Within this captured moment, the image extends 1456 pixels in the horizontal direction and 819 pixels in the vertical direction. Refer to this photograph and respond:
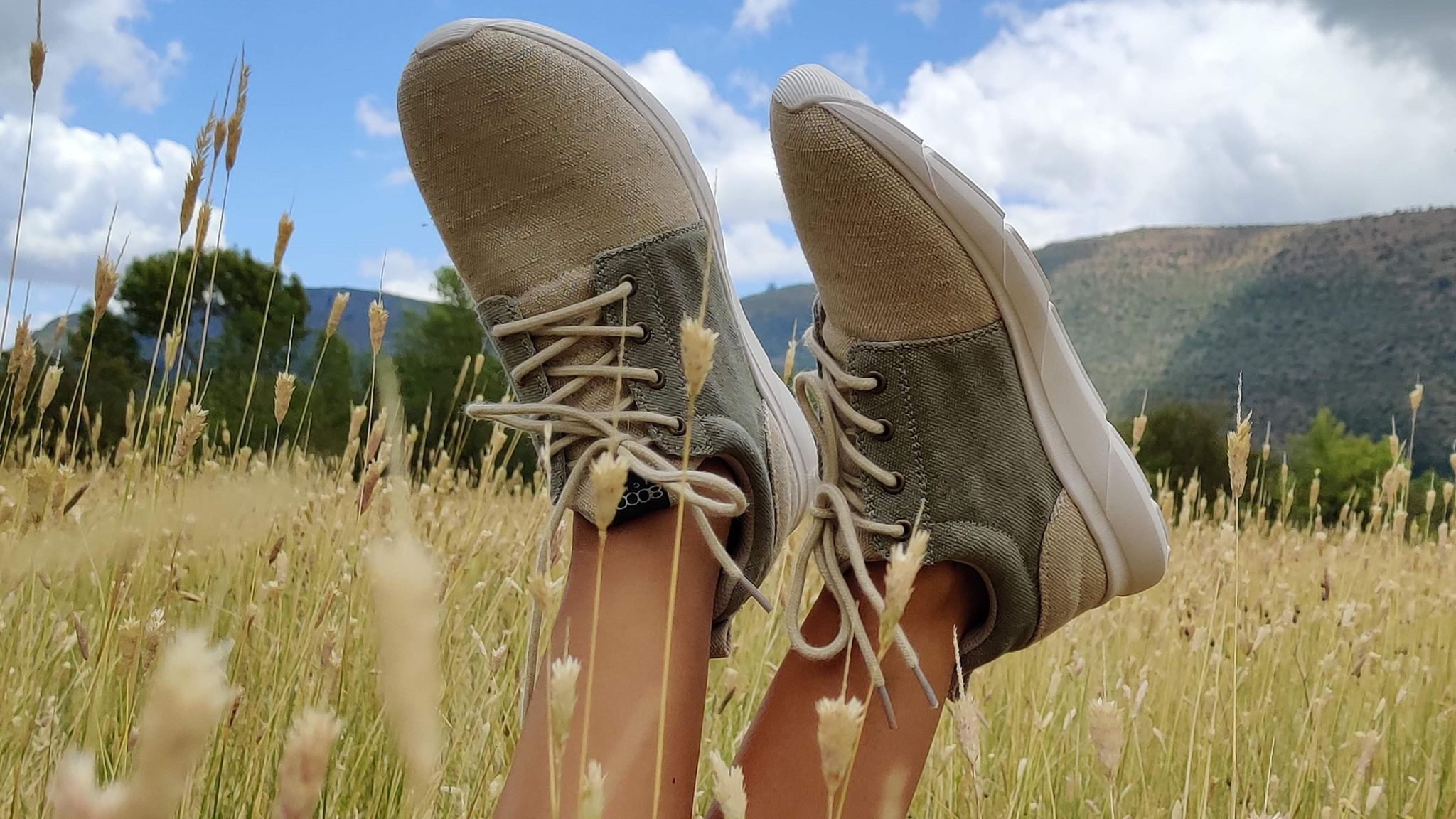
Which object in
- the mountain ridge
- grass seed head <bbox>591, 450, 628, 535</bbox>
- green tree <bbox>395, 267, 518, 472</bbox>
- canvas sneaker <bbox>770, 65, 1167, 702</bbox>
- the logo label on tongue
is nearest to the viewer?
grass seed head <bbox>591, 450, 628, 535</bbox>

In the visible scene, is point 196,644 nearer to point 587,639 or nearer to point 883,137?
point 587,639

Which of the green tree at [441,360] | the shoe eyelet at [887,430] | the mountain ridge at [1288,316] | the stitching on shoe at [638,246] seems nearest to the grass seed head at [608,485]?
the shoe eyelet at [887,430]

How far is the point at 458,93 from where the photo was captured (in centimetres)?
147

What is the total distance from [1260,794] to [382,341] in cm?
139

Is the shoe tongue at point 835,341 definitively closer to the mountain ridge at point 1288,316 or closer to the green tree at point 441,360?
the green tree at point 441,360

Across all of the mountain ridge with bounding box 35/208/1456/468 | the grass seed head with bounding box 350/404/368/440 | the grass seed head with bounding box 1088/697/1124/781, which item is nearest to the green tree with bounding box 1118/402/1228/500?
the grass seed head with bounding box 350/404/368/440

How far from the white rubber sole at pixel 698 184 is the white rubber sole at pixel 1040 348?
262 millimetres

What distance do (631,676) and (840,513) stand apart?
354mm

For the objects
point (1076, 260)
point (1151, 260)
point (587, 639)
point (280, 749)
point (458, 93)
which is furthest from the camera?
point (1076, 260)

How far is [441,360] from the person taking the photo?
46.5 ft

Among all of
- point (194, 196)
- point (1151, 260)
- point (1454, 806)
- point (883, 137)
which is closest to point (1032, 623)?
point (1454, 806)

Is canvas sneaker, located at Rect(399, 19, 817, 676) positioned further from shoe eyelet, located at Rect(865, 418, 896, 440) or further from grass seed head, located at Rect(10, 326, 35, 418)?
grass seed head, located at Rect(10, 326, 35, 418)

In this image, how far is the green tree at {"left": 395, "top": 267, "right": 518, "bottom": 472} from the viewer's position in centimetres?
984

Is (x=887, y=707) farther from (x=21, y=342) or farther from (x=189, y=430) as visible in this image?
(x=21, y=342)
